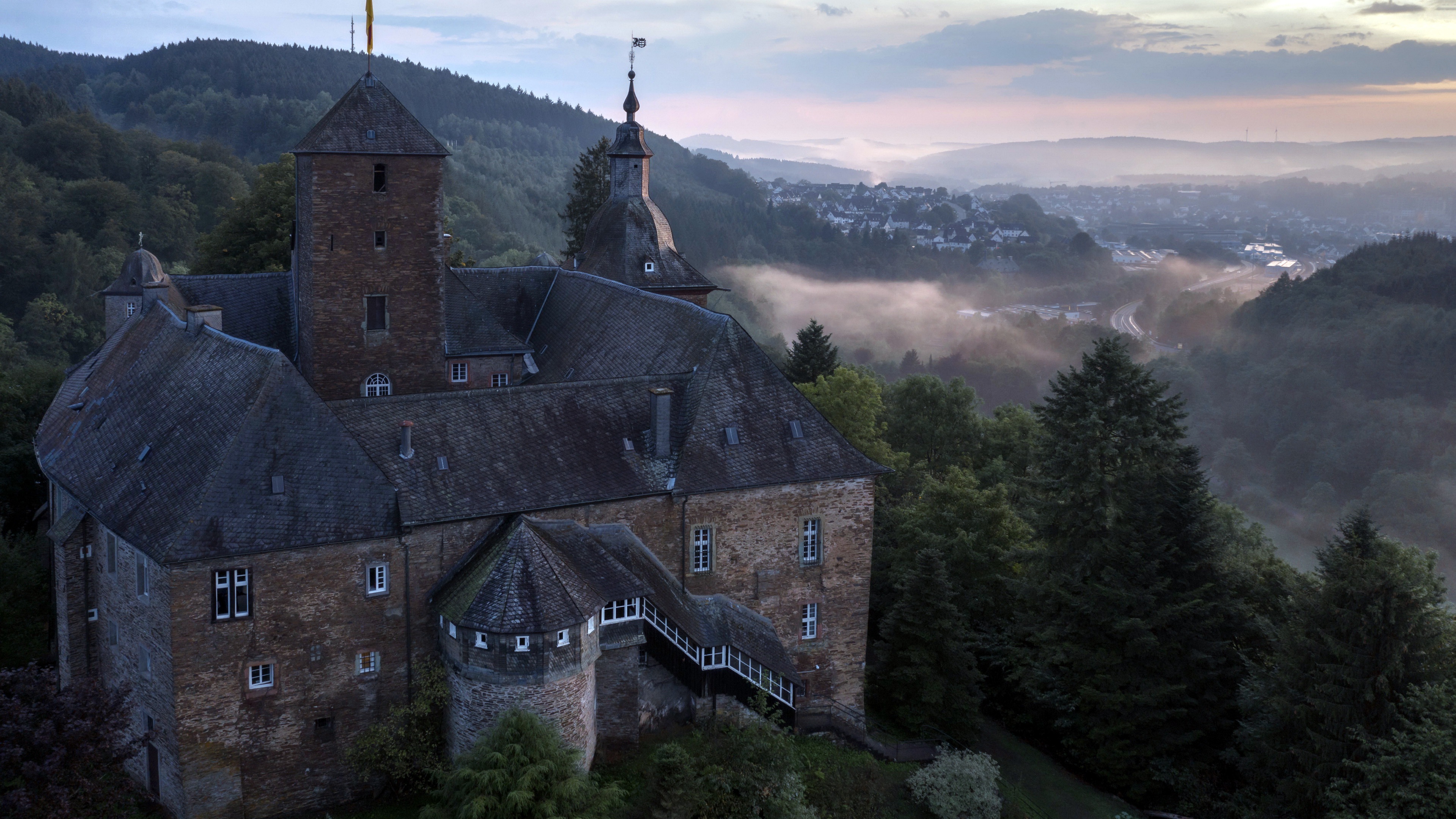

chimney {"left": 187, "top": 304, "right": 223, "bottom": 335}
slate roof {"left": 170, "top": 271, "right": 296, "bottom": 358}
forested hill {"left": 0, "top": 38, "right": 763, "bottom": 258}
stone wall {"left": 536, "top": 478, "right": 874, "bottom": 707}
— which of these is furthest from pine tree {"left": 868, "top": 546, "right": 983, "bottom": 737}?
forested hill {"left": 0, "top": 38, "right": 763, "bottom": 258}

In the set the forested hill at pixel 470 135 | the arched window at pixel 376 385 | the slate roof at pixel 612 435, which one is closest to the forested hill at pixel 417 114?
the forested hill at pixel 470 135

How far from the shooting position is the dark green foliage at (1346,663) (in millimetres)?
30453

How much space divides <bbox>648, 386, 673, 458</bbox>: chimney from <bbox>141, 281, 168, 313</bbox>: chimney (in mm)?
18915

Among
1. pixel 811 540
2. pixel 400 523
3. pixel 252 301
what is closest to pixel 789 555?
pixel 811 540

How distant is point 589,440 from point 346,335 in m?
11.3

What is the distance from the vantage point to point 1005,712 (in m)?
41.5

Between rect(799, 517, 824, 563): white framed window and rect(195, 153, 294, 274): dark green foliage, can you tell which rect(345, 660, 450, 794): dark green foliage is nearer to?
rect(799, 517, 824, 563): white framed window

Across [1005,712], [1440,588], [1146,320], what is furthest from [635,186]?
[1146,320]

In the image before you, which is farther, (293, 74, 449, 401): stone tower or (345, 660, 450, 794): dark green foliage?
(293, 74, 449, 401): stone tower

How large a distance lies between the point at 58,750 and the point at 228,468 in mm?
6884

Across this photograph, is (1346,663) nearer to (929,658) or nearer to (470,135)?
(929,658)

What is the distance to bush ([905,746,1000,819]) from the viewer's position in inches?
1200

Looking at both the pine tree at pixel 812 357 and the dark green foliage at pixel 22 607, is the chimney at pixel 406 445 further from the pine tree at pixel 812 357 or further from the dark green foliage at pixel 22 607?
the pine tree at pixel 812 357

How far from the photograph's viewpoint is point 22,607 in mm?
36969
